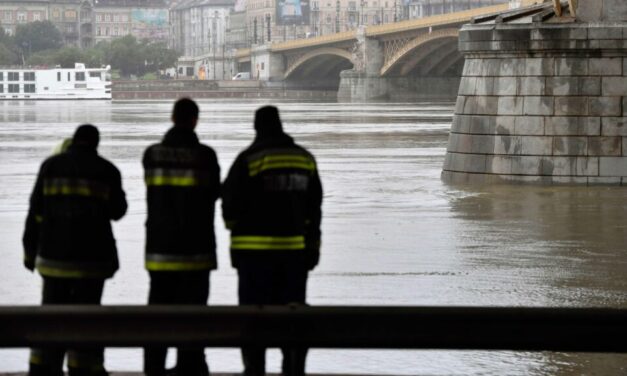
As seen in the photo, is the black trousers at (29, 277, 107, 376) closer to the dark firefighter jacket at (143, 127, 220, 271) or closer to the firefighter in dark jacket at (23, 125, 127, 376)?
the firefighter in dark jacket at (23, 125, 127, 376)

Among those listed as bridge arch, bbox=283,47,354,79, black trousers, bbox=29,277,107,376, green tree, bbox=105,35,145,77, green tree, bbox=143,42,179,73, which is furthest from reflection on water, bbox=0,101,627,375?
green tree, bbox=143,42,179,73

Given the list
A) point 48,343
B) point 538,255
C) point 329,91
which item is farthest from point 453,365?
point 329,91

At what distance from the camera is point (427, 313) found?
6.25 metres

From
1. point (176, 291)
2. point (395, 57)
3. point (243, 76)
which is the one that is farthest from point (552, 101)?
point (243, 76)

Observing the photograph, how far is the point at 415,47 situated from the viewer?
→ 95.2 metres

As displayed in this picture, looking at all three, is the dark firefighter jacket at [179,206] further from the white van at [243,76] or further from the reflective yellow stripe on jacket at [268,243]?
the white van at [243,76]

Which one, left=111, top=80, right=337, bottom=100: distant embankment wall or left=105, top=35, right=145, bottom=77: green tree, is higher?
left=105, top=35, right=145, bottom=77: green tree

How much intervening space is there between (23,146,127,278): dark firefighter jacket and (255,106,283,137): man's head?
77cm

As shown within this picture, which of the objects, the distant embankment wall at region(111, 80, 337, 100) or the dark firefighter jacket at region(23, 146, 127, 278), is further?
the distant embankment wall at region(111, 80, 337, 100)

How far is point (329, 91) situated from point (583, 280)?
121428 millimetres

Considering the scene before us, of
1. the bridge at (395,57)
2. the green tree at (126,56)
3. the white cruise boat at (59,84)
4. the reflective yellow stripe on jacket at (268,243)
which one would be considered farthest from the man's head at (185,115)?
the green tree at (126,56)

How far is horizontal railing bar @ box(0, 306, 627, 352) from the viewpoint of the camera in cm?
624

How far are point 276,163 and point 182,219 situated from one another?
547mm

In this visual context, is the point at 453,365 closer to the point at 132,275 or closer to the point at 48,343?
the point at 48,343
